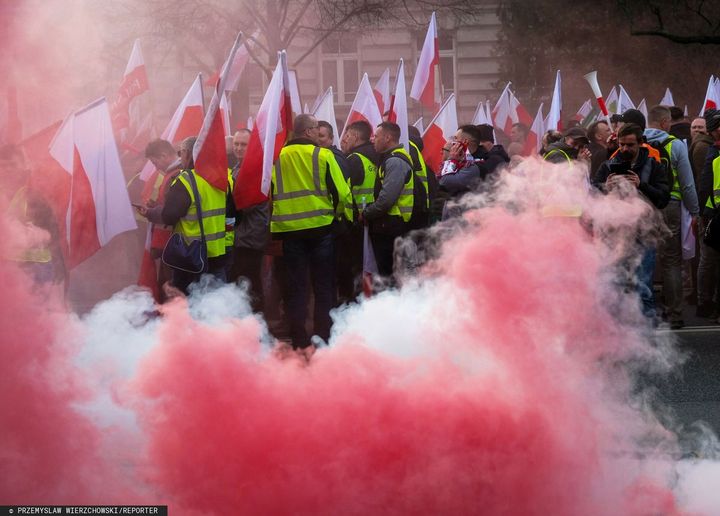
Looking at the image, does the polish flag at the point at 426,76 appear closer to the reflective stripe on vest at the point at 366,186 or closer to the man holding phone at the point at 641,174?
the reflective stripe on vest at the point at 366,186

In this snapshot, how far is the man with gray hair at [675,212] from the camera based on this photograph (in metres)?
9.00

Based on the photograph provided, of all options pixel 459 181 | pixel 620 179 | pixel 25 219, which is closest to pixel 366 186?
pixel 459 181

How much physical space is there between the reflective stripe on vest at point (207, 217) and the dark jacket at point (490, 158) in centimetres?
271

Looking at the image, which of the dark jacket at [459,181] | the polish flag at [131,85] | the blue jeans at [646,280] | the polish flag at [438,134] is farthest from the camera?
the polish flag at [438,134]

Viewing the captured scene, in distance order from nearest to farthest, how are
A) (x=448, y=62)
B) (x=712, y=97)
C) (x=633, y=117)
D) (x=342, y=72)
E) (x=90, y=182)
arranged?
1. (x=90, y=182)
2. (x=633, y=117)
3. (x=712, y=97)
4. (x=342, y=72)
5. (x=448, y=62)

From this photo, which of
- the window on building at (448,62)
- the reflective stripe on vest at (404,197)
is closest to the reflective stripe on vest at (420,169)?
the reflective stripe on vest at (404,197)

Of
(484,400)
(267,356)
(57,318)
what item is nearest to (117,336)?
(57,318)

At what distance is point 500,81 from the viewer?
30938 mm

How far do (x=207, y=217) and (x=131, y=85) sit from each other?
15.8 feet

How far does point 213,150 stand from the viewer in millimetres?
7156

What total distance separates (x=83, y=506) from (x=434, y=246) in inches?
75.7

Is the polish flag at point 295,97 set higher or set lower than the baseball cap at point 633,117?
higher

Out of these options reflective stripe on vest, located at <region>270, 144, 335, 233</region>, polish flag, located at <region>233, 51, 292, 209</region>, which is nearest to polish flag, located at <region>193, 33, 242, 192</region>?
polish flag, located at <region>233, 51, 292, 209</region>

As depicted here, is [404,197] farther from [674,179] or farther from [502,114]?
[502,114]
